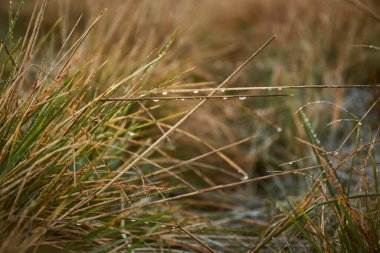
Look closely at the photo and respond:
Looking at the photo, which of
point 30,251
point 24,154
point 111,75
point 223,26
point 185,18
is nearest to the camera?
point 30,251

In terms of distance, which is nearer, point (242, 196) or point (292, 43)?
point (242, 196)

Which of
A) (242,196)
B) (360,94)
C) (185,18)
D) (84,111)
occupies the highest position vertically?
(84,111)

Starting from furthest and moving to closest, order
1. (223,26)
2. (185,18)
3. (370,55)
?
(223,26) < (185,18) < (370,55)

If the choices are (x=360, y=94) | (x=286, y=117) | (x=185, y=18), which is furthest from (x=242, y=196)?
(x=185, y=18)

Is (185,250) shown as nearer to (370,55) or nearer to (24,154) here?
(24,154)

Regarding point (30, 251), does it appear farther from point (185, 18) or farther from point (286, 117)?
point (185, 18)

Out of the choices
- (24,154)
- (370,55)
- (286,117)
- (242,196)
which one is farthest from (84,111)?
(370,55)

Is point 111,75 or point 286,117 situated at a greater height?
point 111,75
